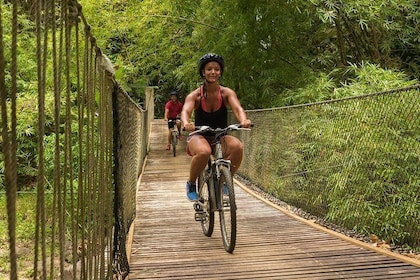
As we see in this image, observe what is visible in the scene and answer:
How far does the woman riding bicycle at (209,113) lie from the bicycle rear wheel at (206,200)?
0.06 metres

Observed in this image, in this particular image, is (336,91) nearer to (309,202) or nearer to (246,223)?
(309,202)

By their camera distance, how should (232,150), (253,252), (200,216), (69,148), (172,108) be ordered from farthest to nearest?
(172,108), (200,216), (232,150), (253,252), (69,148)

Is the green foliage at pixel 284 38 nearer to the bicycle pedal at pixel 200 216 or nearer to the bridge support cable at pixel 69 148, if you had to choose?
the bicycle pedal at pixel 200 216

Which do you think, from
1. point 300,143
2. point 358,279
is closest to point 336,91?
point 300,143

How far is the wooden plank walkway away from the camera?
8.26 feet

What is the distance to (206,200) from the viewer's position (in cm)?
333

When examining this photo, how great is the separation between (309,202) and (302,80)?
6.40ft

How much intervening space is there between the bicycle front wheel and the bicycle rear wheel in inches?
5.1

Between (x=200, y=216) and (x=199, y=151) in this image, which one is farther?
(x=200, y=216)

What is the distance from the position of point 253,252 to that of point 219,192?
431 mm

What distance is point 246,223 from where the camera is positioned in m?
3.73

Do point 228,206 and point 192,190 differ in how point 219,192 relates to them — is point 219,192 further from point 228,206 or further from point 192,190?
point 192,190

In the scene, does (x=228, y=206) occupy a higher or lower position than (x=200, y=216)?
higher

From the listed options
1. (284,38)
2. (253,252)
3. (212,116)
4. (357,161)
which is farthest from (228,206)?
(284,38)
